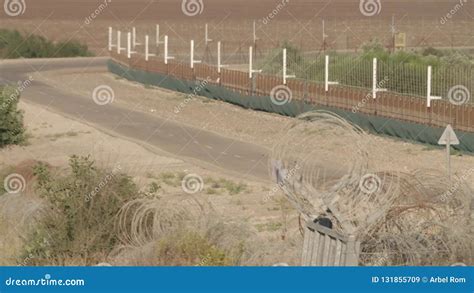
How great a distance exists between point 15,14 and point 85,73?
1289 inches

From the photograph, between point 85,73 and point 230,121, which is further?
point 85,73

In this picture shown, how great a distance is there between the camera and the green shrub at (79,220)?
607 inches

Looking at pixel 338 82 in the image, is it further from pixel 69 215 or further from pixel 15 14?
pixel 15 14

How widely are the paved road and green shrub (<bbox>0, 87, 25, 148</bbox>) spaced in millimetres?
2802

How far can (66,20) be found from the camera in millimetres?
93812

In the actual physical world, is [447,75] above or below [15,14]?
below

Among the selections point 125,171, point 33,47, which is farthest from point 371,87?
point 33,47

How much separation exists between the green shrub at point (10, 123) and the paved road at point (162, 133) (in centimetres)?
280

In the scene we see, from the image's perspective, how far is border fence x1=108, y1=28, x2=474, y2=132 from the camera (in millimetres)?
31969

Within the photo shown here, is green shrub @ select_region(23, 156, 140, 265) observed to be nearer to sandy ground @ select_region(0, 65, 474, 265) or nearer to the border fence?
sandy ground @ select_region(0, 65, 474, 265)

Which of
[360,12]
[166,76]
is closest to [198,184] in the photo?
[166,76]

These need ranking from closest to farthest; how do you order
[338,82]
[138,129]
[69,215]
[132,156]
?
[69,215]
[132,156]
[138,129]
[338,82]

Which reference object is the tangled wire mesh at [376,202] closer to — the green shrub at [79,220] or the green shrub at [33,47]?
the green shrub at [79,220]

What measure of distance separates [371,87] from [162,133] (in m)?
6.65
